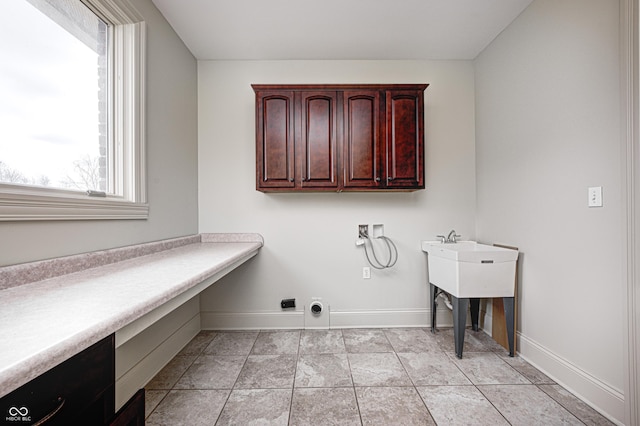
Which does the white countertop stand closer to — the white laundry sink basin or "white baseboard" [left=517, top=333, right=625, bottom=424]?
the white laundry sink basin

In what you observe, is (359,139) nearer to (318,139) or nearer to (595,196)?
(318,139)

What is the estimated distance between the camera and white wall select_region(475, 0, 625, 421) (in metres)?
1.47

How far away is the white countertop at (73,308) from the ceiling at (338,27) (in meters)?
1.88

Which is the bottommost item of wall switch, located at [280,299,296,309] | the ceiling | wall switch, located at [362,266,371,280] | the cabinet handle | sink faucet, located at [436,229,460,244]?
wall switch, located at [280,299,296,309]

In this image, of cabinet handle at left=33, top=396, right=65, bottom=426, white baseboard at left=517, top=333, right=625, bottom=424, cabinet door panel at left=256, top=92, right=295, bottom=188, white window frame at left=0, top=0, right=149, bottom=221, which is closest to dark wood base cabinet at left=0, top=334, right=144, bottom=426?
cabinet handle at left=33, top=396, right=65, bottom=426

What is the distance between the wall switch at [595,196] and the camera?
1.52 metres

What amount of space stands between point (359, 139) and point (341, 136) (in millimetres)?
160

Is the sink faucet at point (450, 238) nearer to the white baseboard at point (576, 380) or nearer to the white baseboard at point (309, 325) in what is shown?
the white baseboard at point (309, 325)

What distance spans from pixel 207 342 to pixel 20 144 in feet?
6.16

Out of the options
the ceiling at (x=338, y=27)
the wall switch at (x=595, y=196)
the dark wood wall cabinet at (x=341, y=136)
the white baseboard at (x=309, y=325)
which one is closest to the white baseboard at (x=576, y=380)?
the white baseboard at (x=309, y=325)

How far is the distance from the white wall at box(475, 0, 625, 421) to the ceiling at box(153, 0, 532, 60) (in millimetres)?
308

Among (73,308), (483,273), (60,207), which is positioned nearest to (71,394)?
(73,308)

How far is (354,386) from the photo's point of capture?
1737 millimetres

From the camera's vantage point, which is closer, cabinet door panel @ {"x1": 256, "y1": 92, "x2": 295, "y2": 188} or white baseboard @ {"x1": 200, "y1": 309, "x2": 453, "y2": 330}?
cabinet door panel @ {"x1": 256, "y1": 92, "x2": 295, "y2": 188}
